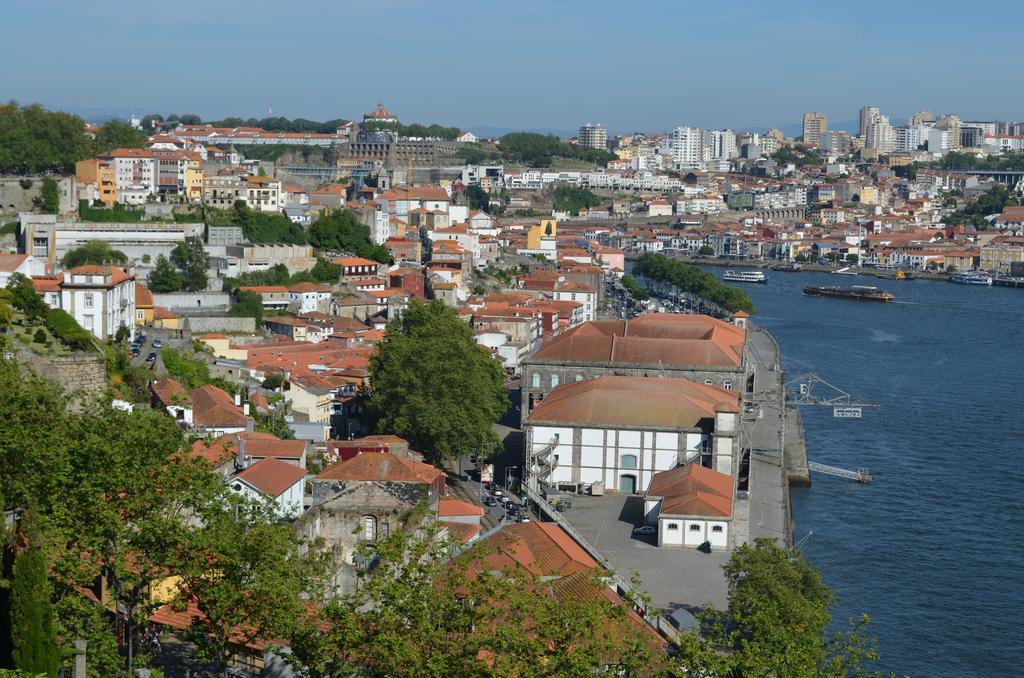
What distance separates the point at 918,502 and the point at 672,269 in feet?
70.5

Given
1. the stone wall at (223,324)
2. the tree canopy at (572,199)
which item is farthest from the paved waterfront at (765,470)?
the tree canopy at (572,199)

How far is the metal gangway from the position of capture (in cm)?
1677

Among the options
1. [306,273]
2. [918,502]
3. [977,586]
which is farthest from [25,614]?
[306,273]

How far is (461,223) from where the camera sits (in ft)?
113

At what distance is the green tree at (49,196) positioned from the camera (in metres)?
22.8

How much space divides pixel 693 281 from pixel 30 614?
30.0 meters

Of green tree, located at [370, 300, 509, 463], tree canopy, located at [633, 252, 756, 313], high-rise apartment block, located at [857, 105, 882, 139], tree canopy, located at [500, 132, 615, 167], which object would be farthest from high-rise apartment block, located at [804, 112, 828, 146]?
green tree, located at [370, 300, 509, 463]

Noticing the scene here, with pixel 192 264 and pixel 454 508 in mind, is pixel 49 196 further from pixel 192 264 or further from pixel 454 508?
pixel 454 508

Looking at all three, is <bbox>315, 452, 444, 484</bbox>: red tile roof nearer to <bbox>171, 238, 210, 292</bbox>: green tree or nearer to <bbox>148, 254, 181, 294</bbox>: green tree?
<bbox>148, 254, 181, 294</bbox>: green tree

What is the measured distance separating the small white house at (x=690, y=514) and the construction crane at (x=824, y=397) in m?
8.51

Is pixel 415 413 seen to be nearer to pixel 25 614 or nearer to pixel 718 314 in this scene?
pixel 25 614

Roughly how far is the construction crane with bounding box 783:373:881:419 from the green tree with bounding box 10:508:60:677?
16321 mm

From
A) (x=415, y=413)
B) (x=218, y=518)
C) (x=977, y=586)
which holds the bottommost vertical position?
(x=977, y=586)

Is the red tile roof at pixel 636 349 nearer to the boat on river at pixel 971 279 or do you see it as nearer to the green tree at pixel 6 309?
the green tree at pixel 6 309
